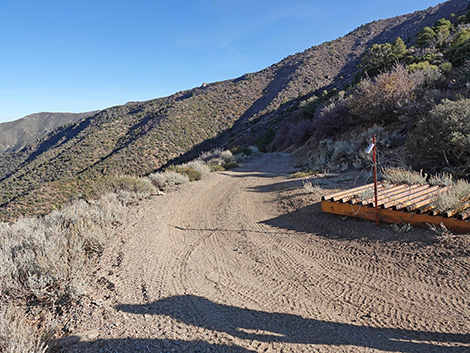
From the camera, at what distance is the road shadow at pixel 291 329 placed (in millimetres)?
2670

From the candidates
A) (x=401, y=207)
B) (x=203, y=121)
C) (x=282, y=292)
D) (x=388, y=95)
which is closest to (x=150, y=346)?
(x=282, y=292)

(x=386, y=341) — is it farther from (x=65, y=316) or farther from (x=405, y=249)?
(x=65, y=316)

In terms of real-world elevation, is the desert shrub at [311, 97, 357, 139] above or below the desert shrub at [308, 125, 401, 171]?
above

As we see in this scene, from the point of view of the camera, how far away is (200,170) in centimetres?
1527

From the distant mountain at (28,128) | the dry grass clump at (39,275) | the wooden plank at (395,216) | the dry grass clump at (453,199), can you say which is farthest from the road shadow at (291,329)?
the distant mountain at (28,128)

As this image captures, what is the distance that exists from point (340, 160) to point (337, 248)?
8.20m

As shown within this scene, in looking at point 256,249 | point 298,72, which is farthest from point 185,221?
point 298,72

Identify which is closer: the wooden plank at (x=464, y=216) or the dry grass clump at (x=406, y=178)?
the wooden plank at (x=464, y=216)

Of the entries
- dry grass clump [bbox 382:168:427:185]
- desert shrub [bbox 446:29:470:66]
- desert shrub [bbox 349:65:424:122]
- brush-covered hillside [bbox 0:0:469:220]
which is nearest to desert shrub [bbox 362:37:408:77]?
brush-covered hillside [bbox 0:0:469:220]

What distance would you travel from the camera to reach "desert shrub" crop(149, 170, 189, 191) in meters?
12.1

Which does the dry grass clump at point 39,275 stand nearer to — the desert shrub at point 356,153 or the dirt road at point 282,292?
the dirt road at point 282,292

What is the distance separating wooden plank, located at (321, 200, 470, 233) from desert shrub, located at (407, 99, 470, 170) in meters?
3.51

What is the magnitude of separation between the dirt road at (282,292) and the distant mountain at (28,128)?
340 ft

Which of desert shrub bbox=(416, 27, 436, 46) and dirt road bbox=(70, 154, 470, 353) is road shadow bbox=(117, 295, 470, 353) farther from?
desert shrub bbox=(416, 27, 436, 46)
